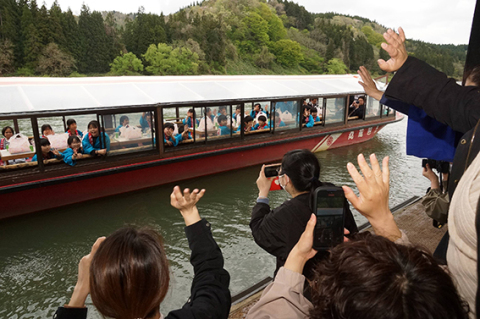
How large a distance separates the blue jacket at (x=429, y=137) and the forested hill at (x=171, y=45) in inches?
1379

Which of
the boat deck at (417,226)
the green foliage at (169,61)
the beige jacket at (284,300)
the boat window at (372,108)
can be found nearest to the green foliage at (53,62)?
the green foliage at (169,61)

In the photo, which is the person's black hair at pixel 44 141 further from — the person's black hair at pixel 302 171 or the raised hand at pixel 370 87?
the raised hand at pixel 370 87

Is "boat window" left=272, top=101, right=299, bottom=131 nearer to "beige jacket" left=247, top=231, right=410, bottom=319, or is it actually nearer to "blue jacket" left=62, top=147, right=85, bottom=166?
"blue jacket" left=62, top=147, right=85, bottom=166

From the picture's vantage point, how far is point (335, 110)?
1009cm

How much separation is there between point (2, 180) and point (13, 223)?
2.30 feet

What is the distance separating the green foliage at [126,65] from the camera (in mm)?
35375

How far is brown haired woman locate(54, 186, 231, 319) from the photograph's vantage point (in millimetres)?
1000

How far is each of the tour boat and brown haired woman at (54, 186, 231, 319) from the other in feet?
16.4

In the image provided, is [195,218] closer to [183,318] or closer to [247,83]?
[183,318]

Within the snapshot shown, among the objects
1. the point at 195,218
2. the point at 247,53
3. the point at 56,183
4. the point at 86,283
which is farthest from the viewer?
the point at 247,53

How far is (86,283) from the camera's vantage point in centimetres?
120

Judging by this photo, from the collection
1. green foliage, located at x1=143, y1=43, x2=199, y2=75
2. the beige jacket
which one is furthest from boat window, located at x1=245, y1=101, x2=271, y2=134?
green foliage, located at x1=143, y1=43, x2=199, y2=75

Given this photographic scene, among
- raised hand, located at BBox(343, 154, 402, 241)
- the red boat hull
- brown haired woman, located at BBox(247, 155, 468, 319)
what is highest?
raised hand, located at BBox(343, 154, 402, 241)

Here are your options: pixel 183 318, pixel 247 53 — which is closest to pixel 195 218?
pixel 183 318
